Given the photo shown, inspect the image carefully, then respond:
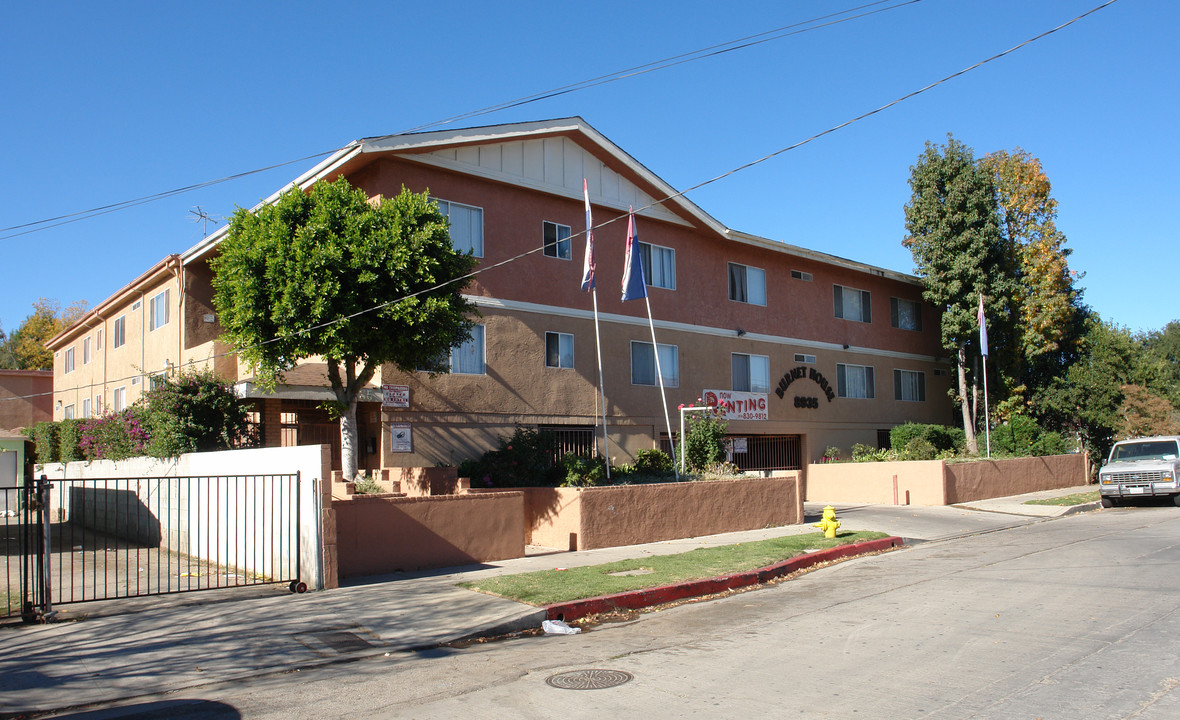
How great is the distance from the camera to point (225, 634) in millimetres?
9211

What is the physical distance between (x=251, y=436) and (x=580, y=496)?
7480mm

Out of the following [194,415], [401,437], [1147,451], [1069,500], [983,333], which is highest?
[983,333]

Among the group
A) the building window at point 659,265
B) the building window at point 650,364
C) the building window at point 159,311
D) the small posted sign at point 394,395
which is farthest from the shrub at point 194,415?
the building window at point 659,265


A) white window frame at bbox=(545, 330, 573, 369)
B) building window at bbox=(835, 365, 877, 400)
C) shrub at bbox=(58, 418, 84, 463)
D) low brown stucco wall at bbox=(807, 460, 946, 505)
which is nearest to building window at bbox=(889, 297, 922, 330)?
building window at bbox=(835, 365, 877, 400)

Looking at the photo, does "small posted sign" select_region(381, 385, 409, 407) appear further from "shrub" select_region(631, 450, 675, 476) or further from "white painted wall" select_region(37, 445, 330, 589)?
"shrub" select_region(631, 450, 675, 476)

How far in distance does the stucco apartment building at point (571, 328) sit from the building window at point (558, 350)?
0.15 ft

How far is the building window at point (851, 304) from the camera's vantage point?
102 feet

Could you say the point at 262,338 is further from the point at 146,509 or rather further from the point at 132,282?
the point at 132,282

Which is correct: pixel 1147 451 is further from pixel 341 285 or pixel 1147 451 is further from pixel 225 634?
pixel 225 634

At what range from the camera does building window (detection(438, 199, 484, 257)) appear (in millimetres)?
20078

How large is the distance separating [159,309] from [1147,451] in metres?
27.8

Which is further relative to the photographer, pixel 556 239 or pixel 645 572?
pixel 556 239

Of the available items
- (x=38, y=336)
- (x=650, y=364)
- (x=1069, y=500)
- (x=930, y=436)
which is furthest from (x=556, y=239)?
(x=38, y=336)

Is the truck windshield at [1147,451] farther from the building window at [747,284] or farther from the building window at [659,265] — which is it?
the building window at [659,265]
